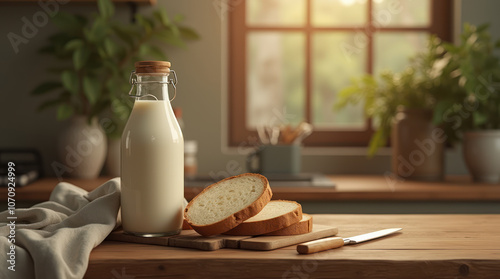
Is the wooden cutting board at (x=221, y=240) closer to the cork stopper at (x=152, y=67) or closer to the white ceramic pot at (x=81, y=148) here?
the cork stopper at (x=152, y=67)

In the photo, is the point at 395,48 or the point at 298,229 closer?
the point at 298,229

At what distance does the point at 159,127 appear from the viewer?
1.12 metres

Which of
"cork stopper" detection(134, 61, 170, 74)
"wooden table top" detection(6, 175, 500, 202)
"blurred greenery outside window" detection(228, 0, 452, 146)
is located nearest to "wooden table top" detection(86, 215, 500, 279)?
"cork stopper" detection(134, 61, 170, 74)

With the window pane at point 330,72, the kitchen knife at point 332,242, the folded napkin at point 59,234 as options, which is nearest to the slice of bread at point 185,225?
the folded napkin at point 59,234

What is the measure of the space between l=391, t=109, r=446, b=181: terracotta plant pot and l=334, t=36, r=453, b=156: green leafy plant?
7cm

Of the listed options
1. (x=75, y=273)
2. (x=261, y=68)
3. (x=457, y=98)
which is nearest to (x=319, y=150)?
(x=261, y=68)

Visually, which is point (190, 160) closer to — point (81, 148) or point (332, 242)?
point (81, 148)

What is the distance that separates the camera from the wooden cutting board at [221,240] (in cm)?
108

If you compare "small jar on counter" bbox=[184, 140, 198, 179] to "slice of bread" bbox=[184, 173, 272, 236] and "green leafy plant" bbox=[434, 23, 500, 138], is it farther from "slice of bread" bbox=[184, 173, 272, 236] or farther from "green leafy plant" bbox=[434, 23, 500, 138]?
"slice of bread" bbox=[184, 173, 272, 236]

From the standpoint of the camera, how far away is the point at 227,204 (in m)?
1.19

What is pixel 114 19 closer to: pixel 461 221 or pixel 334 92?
pixel 334 92

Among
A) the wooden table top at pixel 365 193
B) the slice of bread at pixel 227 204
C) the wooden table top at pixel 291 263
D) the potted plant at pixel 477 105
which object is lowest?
the wooden table top at pixel 365 193

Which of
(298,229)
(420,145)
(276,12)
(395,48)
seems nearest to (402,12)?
(395,48)

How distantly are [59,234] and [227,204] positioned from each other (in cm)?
32
